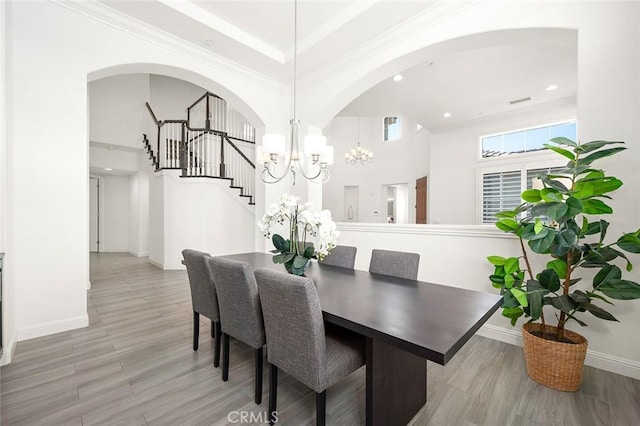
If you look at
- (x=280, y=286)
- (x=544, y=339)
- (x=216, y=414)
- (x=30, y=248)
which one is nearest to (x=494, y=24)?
(x=544, y=339)

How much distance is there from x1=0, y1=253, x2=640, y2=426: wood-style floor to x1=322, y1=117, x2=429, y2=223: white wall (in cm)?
587

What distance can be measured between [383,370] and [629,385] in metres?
1.95

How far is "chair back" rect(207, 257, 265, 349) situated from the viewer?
1694 mm

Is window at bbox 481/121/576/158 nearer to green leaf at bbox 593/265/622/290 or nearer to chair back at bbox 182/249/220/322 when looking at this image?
green leaf at bbox 593/265/622/290

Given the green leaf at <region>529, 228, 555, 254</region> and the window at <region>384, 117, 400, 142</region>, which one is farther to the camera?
the window at <region>384, 117, 400, 142</region>

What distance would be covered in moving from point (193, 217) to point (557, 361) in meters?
6.00

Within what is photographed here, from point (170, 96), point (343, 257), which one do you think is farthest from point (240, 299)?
point (170, 96)

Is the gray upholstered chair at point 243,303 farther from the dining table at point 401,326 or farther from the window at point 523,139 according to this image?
the window at point 523,139

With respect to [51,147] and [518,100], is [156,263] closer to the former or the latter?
[51,147]

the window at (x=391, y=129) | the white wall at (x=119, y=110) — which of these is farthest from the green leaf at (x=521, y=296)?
the white wall at (x=119, y=110)

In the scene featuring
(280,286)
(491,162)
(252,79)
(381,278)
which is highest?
(252,79)

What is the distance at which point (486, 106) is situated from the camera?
5066 mm

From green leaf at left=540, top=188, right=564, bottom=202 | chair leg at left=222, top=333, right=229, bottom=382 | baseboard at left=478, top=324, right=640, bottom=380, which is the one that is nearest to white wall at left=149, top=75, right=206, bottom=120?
chair leg at left=222, top=333, right=229, bottom=382

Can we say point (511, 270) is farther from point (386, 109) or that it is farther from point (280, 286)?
point (386, 109)
